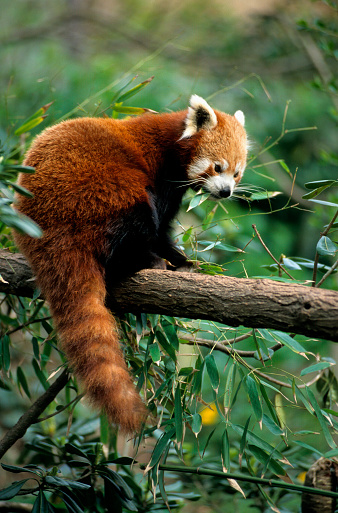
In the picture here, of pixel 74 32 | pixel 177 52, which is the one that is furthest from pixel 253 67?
pixel 74 32

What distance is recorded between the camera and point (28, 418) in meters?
1.99

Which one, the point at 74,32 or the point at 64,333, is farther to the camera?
the point at 74,32

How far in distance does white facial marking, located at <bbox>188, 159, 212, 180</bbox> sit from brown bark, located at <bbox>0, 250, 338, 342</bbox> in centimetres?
80

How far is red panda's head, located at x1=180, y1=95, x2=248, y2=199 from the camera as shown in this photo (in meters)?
2.41

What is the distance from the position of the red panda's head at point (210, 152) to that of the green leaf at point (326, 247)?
0.78m

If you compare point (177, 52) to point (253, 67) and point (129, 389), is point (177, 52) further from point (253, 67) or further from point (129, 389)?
point (129, 389)

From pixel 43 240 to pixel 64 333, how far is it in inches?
14.2

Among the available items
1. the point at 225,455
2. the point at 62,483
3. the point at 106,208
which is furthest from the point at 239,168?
the point at 62,483

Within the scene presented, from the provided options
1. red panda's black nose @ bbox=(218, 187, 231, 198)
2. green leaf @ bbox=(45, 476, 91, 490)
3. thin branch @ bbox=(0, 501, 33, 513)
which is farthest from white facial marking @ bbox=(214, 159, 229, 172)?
thin branch @ bbox=(0, 501, 33, 513)

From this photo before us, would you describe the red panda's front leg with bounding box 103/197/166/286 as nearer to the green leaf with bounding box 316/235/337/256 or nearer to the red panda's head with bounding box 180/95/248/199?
the red panda's head with bounding box 180/95/248/199

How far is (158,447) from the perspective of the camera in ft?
5.57

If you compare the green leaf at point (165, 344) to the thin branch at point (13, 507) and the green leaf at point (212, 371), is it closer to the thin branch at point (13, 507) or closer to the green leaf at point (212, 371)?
the green leaf at point (212, 371)

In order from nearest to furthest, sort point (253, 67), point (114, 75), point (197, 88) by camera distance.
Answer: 1. point (114, 75)
2. point (197, 88)
3. point (253, 67)

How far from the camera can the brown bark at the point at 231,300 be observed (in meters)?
1.32
